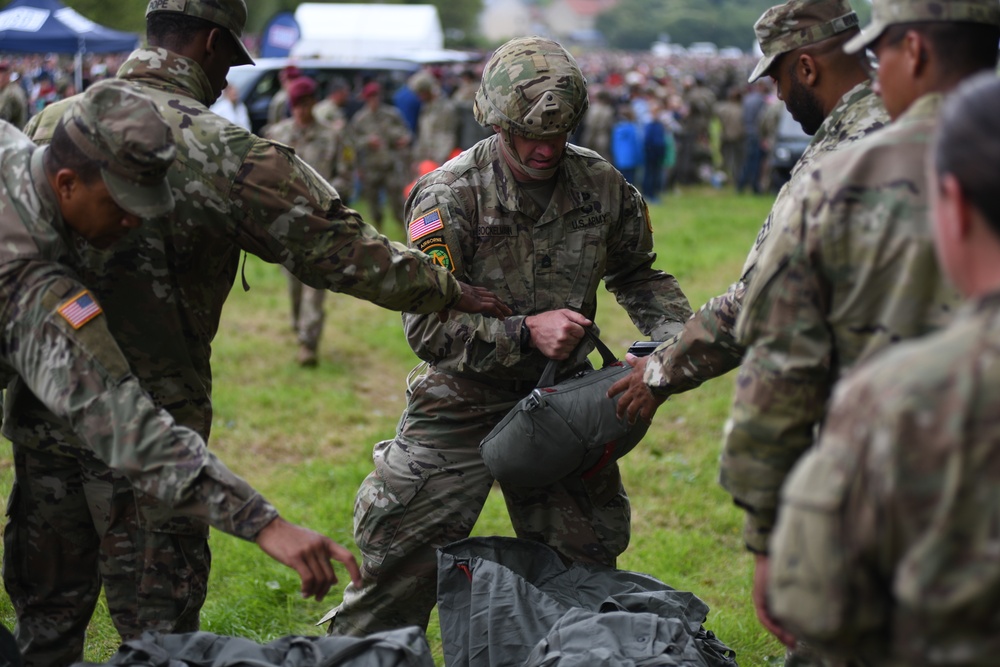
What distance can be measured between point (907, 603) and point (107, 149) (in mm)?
2072

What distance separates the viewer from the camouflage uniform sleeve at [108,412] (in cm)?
254

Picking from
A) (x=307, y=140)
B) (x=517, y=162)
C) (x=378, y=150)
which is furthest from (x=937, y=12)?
(x=378, y=150)

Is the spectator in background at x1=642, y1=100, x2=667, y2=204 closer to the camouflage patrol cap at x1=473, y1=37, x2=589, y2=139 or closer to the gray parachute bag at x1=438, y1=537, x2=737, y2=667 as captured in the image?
the camouflage patrol cap at x1=473, y1=37, x2=589, y2=139

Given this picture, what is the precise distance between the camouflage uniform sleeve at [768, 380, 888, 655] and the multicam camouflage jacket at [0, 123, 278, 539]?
4.36 ft

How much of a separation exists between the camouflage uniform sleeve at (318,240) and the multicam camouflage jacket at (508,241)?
0.34m

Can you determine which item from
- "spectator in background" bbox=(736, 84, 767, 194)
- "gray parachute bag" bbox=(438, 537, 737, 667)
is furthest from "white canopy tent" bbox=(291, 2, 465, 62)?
"gray parachute bag" bbox=(438, 537, 737, 667)

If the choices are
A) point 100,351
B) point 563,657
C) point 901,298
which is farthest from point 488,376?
point 901,298

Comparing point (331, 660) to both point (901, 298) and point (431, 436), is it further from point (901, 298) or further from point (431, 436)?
point (901, 298)

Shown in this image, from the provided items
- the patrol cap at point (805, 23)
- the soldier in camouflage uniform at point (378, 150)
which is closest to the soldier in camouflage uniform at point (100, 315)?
the patrol cap at point (805, 23)

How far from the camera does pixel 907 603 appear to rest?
1597 millimetres

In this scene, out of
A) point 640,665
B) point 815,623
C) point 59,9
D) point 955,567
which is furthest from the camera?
point 59,9

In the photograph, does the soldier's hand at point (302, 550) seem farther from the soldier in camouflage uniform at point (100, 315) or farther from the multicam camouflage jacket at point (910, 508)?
the multicam camouflage jacket at point (910, 508)

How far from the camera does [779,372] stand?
2.31 metres

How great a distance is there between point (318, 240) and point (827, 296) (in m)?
1.53
